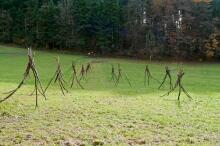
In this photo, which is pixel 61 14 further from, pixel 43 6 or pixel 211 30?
pixel 211 30

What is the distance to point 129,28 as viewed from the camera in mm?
69062

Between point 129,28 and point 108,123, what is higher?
point 129,28

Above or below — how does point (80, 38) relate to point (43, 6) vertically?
below

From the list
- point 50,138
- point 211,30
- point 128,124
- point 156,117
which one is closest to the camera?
point 50,138

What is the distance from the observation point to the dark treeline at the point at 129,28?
2601 inches

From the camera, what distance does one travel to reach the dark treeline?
66062 mm

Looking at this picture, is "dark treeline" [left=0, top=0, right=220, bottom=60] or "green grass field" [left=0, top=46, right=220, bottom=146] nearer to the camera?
"green grass field" [left=0, top=46, right=220, bottom=146]

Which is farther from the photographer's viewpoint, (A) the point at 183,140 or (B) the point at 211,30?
(B) the point at 211,30

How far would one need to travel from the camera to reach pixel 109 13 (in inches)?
2781

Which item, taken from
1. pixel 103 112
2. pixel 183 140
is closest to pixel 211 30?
pixel 103 112

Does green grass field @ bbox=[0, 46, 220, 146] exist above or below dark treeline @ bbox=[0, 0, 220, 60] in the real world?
below

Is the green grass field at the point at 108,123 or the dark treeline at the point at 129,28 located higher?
the dark treeline at the point at 129,28

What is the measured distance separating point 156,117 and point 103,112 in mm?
2221

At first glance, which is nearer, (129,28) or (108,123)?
(108,123)
